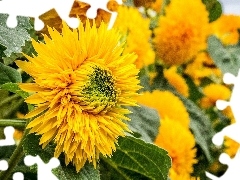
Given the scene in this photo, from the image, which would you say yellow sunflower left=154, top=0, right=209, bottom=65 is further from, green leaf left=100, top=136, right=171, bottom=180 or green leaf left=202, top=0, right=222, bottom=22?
green leaf left=100, top=136, right=171, bottom=180

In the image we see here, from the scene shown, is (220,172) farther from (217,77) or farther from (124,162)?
(124,162)

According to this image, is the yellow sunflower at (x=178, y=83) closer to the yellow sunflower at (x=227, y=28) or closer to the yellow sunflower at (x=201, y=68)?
the yellow sunflower at (x=201, y=68)

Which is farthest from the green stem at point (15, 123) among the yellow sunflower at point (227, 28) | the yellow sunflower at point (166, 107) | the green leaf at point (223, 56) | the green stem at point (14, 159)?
the yellow sunflower at point (227, 28)

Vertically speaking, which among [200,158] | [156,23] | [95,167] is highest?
[156,23]

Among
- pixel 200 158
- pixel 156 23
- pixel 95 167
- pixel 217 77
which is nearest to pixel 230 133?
pixel 200 158

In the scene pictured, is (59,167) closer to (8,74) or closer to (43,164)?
(43,164)

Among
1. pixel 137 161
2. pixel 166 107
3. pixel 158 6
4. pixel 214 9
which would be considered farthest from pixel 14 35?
pixel 214 9
